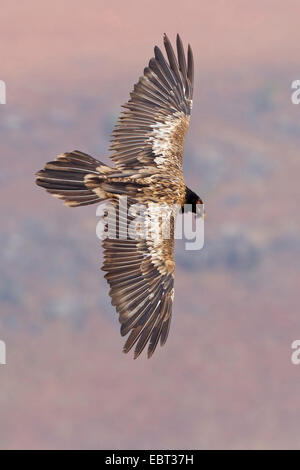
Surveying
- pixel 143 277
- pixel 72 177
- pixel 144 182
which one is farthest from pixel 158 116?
pixel 143 277

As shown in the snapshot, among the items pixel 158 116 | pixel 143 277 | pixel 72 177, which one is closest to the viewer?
A: pixel 143 277

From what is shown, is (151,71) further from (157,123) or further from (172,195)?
(172,195)

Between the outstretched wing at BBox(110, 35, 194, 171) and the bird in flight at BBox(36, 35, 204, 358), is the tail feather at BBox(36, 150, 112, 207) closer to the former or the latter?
the bird in flight at BBox(36, 35, 204, 358)

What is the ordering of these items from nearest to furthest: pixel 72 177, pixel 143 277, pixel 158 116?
pixel 143 277 → pixel 72 177 → pixel 158 116

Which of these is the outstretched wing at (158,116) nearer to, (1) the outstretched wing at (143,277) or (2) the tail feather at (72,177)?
(2) the tail feather at (72,177)

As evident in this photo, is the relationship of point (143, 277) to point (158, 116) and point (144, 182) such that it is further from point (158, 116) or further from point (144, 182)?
point (158, 116)

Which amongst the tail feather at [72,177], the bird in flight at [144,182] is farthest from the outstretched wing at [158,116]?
the tail feather at [72,177]

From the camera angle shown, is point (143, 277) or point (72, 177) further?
point (72, 177)
